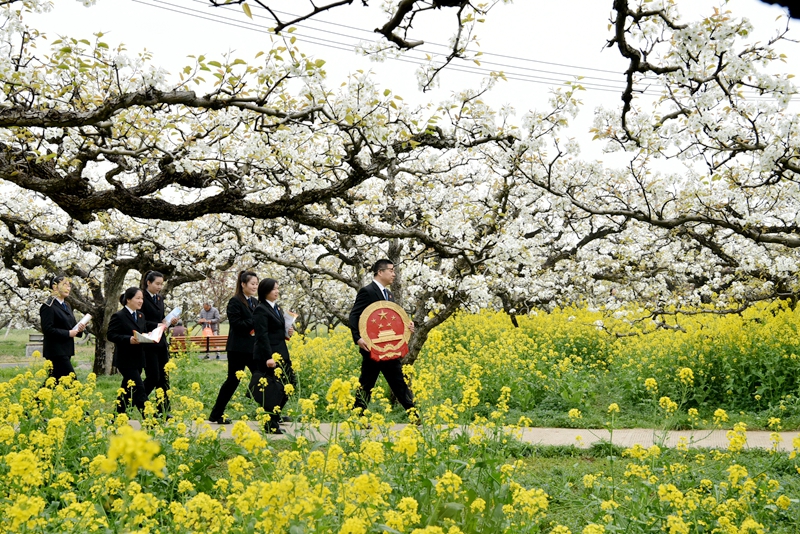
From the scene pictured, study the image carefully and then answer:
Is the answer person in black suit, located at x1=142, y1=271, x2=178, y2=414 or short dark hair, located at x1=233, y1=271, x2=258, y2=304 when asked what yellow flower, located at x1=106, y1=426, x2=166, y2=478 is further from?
person in black suit, located at x1=142, y1=271, x2=178, y2=414

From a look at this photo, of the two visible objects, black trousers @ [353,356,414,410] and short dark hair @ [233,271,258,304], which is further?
short dark hair @ [233,271,258,304]

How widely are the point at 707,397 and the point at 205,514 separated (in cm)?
731

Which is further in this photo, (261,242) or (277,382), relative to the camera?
(261,242)

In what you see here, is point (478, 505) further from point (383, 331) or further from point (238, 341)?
point (238, 341)

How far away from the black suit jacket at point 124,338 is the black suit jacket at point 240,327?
3.16 feet

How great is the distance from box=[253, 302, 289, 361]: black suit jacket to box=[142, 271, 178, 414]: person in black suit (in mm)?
1066

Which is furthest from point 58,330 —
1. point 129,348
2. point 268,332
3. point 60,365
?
point 268,332

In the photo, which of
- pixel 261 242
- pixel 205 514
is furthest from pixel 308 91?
pixel 261 242

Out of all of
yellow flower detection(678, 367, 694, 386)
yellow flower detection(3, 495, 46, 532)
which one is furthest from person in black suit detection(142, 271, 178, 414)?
yellow flower detection(678, 367, 694, 386)

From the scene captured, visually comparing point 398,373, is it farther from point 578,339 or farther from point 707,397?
point 578,339

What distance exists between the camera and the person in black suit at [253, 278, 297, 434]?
6969 millimetres

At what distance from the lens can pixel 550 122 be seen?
261 inches

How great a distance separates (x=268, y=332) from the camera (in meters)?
7.22

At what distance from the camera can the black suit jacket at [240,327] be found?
23.5 feet
